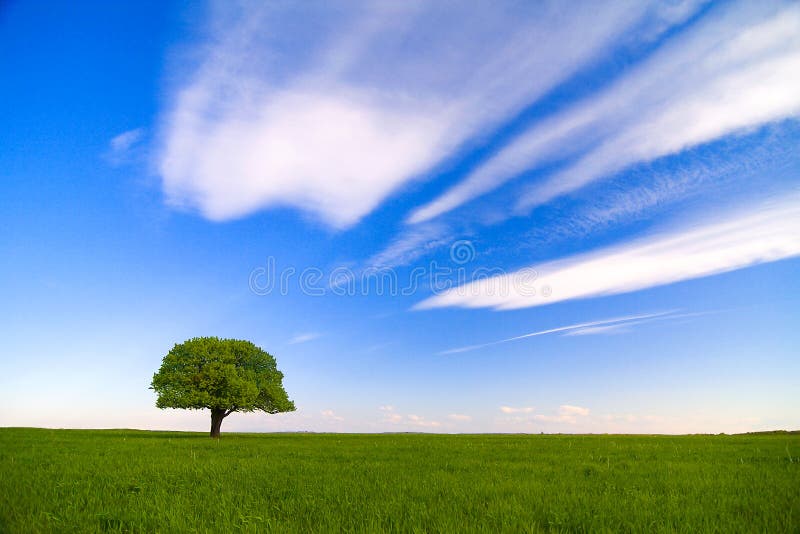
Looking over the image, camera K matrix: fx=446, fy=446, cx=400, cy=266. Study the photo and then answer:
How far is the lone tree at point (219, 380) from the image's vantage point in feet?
128

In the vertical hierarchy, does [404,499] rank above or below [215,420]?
above

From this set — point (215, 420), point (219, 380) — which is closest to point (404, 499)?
point (219, 380)

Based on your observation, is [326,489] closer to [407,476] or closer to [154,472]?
[407,476]

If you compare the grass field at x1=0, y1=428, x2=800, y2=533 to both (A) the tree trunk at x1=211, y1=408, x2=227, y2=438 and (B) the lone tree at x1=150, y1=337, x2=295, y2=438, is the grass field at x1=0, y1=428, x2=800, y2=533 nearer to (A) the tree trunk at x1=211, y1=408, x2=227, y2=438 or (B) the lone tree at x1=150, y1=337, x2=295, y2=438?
(B) the lone tree at x1=150, y1=337, x2=295, y2=438

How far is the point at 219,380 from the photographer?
131ft

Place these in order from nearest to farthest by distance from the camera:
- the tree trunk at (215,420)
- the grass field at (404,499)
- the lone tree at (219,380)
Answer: the grass field at (404,499)
the lone tree at (219,380)
the tree trunk at (215,420)

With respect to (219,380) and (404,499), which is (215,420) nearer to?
(219,380)

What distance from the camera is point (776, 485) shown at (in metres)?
9.36

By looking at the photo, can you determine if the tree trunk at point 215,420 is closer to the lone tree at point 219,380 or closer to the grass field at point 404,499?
the lone tree at point 219,380

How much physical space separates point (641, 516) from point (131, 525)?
7787mm

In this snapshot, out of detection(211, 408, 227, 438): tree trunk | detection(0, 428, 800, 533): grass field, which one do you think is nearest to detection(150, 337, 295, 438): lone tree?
detection(211, 408, 227, 438): tree trunk

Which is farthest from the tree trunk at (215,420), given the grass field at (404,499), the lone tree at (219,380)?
the grass field at (404,499)

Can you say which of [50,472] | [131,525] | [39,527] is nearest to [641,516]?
[131,525]

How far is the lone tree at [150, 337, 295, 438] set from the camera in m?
38.9
